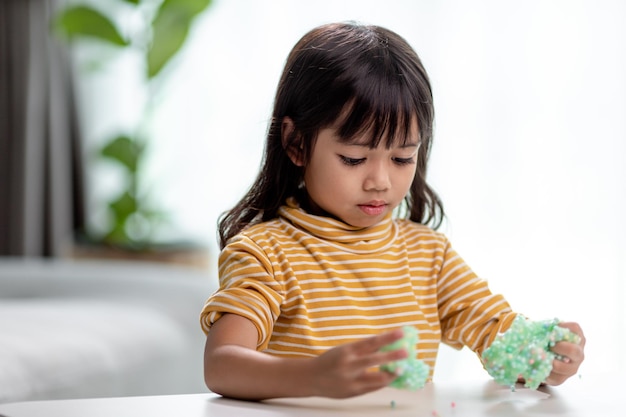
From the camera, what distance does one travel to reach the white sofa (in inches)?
→ 68.5

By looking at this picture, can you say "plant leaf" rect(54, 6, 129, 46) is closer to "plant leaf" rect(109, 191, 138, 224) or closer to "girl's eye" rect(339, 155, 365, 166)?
"plant leaf" rect(109, 191, 138, 224)

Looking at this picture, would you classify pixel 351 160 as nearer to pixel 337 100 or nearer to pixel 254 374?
pixel 337 100

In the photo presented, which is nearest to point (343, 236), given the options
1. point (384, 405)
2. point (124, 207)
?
point (384, 405)

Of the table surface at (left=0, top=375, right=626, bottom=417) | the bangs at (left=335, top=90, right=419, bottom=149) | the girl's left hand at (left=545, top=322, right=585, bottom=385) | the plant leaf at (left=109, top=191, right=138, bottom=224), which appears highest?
the bangs at (left=335, top=90, right=419, bottom=149)

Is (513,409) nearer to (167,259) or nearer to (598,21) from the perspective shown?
(598,21)

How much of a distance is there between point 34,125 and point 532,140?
2.29 meters

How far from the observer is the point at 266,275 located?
0.98 meters

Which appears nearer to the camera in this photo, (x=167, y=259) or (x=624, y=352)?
(x=624, y=352)

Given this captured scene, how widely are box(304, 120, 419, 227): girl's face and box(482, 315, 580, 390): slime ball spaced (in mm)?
209

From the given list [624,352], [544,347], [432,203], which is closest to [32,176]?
[624,352]

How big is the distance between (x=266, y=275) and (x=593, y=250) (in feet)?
6.84

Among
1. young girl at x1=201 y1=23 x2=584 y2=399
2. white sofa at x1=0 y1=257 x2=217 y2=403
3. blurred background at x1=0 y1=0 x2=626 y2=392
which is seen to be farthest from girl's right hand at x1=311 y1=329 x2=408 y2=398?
blurred background at x1=0 y1=0 x2=626 y2=392

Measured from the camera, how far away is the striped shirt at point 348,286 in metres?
0.99

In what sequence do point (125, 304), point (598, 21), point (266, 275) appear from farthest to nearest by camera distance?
point (598, 21) < point (125, 304) < point (266, 275)
